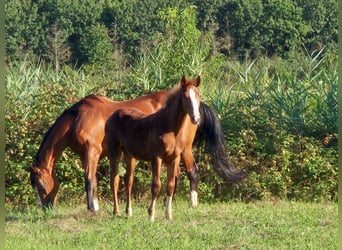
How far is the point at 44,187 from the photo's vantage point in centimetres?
1007

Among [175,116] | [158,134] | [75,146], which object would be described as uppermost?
[175,116]

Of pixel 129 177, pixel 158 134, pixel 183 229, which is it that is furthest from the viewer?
pixel 129 177

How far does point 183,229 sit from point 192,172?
287cm

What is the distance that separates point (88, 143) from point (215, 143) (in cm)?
201

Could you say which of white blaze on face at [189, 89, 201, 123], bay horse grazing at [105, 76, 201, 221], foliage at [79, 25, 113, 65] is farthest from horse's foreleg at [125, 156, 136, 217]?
foliage at [79, 25, 113, 65]

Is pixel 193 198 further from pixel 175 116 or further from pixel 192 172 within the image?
pixel 175 116

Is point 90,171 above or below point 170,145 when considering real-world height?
below

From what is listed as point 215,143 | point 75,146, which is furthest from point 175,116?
point 215,143

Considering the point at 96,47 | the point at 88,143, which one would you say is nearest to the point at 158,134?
the point at 88,143

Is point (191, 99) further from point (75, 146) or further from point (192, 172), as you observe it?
point (192, 172)

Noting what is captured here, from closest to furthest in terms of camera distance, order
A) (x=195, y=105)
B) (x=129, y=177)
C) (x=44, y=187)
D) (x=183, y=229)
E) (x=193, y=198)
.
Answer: (x=195, y=105), (x=183, y=229), (x=129, y=177), (x=44, y=187), (x=193, y=198)

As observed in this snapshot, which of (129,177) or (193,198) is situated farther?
(193,198)

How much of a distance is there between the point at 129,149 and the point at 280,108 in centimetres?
428

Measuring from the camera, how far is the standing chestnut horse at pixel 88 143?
10142 mm
